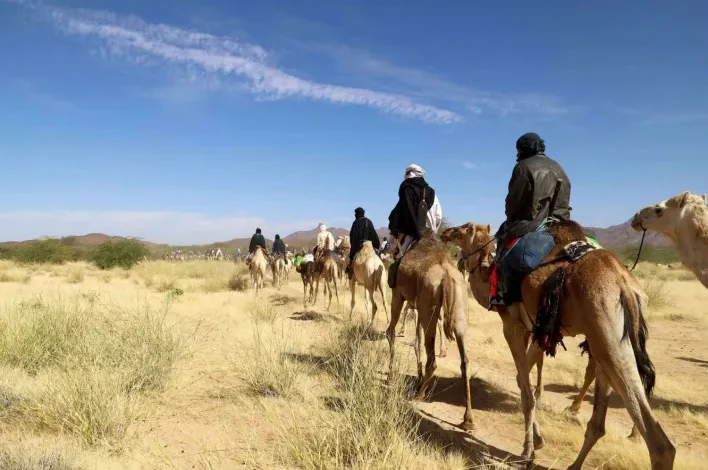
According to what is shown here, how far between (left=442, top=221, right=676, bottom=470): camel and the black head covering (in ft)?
2.97

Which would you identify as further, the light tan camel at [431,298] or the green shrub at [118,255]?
the green shrub at [118,255]

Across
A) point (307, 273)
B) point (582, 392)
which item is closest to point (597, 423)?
point (582, 392)

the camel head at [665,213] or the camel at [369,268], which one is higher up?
the camel head at [665,213]

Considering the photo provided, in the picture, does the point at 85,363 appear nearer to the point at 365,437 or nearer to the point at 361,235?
the point at 365,437

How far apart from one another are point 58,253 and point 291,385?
4221 centimetres

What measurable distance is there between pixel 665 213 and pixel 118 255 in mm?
39703

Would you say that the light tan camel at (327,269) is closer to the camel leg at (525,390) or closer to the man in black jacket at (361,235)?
the man in black jacket at (361,235)

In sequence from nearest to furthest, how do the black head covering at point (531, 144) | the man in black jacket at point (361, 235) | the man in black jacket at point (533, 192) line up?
the man in black jacket at point (533, 192)
the black head covering at point (531, 144)
the man in black jacket at point (361, 235)

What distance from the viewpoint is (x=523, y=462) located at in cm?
430

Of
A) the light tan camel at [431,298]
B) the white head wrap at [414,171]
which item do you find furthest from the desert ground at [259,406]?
the white head wrap at [414,171]

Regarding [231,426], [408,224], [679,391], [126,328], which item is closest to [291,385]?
[231,426]

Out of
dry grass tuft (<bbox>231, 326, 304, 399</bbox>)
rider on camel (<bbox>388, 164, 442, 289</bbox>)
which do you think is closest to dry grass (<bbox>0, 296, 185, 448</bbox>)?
dry grass tuft (<bbox>231, 326, 304, 399</bbox>)

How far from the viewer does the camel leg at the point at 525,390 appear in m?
4.38

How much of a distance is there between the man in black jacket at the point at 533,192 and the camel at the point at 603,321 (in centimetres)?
31
